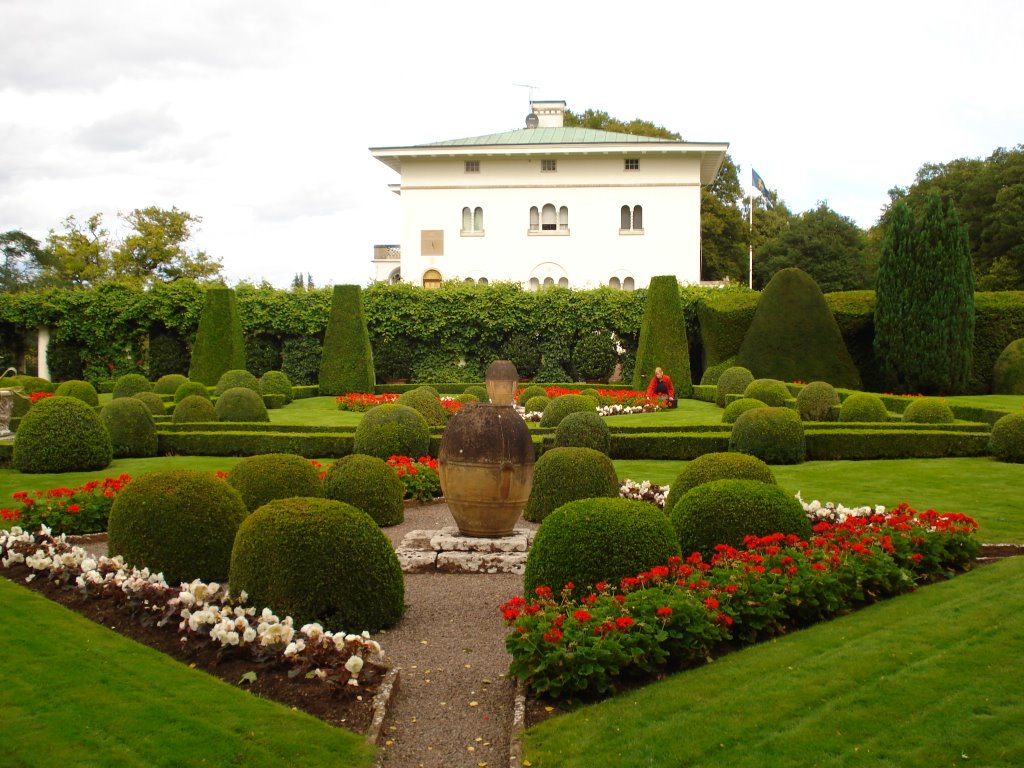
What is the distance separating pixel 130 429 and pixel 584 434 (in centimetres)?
864

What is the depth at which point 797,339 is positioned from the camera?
2750cm

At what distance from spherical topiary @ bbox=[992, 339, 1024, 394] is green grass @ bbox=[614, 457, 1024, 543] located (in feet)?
41.2

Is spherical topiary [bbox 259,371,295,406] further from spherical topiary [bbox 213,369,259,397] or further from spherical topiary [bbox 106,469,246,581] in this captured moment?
spherical topiary [bbox 106,469,246,581]

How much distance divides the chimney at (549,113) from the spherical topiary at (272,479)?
4905 cm

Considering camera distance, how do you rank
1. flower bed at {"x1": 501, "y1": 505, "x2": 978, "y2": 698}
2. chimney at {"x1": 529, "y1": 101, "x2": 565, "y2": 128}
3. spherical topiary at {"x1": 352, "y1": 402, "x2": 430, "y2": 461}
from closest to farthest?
flower bed at {"x1": 501, "y1": 505, "x2": 978, "y2": 698} → spherical topiary at {"x1": 352, "y1": 402, "x2": 430, "y2": 461} → chimney at {"x1": 529, "y1": 101, "x2": 565, "y2": 128}

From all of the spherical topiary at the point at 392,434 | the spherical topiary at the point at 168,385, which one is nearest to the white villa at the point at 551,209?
the spherical topiary at the point at 168,385

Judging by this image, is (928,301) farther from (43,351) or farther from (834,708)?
(43,351)

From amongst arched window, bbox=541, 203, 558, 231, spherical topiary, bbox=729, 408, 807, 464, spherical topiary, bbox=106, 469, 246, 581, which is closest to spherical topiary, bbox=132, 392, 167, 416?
spherical topiary, bbox=729, 408, 807, 464

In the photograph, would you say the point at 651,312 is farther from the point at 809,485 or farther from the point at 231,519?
the point at 231,519

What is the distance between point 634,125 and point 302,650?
55436mm

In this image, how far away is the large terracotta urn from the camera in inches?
376

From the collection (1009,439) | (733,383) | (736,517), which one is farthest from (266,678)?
(733,383)

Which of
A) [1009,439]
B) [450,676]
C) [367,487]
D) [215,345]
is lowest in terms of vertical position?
[450,676]

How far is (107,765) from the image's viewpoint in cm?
474
